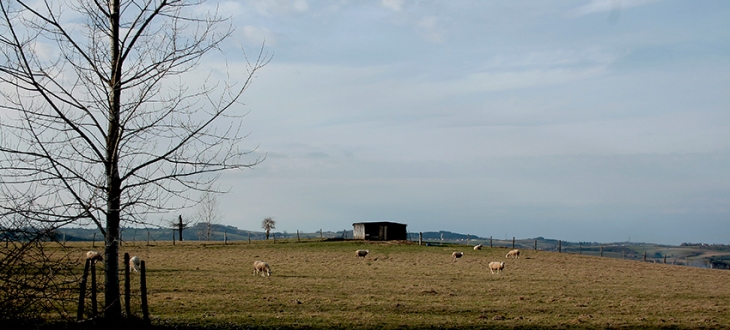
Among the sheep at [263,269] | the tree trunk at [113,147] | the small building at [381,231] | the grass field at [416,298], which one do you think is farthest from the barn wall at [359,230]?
the tree trunk at [113,147]

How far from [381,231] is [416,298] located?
51.2m

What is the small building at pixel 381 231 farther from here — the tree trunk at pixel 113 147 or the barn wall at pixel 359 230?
the tree trunk at pixel 113 147

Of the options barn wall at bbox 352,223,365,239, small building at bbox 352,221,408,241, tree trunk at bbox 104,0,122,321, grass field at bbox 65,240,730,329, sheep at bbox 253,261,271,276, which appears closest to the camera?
tree trunk at bbox 104,0,122,321

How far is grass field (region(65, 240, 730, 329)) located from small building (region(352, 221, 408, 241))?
108ft

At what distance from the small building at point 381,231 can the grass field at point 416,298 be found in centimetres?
3300

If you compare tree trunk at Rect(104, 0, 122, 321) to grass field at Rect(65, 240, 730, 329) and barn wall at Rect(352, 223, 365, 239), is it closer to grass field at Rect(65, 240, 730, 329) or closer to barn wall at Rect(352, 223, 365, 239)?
grass field at Rect(65, 240, 730, 329)

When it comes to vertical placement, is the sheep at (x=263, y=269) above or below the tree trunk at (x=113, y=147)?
below

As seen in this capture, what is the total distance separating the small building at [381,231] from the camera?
72812mm

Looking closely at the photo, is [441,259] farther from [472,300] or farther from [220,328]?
[220,328]

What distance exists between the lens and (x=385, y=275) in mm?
32625

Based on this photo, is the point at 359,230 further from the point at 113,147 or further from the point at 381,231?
the point at 113,147

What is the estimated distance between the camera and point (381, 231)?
2894 inches

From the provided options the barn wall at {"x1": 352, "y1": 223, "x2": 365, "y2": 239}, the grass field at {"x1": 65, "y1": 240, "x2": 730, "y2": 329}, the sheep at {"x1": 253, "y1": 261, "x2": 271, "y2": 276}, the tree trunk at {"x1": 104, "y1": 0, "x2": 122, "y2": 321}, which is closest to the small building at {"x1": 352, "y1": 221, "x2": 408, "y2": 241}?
the barn wall at {"x1": 352, "y1": 223, "x2": 365, "y2": 239}

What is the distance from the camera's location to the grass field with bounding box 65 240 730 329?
672 inches
